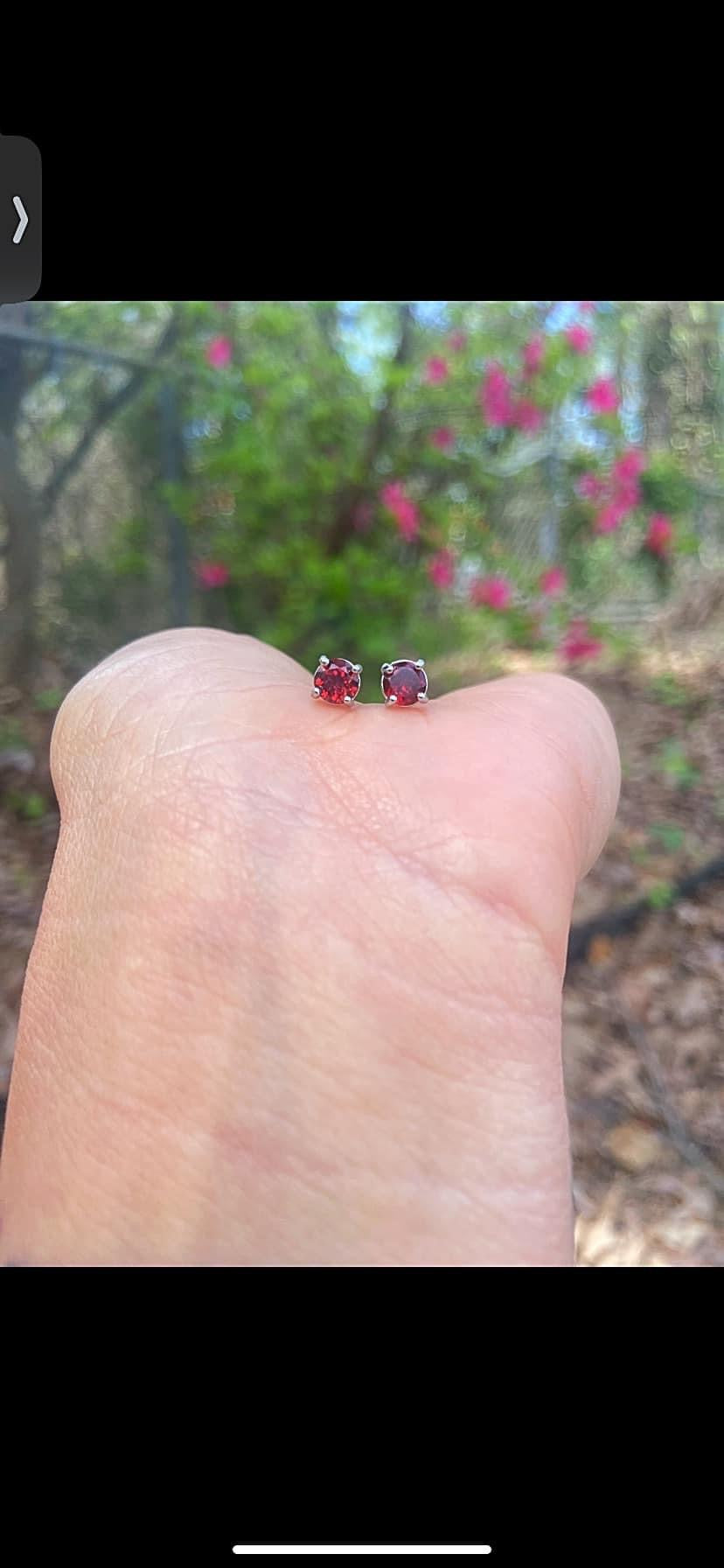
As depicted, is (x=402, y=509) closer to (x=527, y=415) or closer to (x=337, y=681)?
(x=527, y=415)

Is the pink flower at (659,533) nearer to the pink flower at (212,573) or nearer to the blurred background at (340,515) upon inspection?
the blurred background at (340,515)

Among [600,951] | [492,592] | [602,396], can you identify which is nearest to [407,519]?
[492,592]

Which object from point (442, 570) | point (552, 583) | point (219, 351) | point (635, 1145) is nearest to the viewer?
point (635, 1145)

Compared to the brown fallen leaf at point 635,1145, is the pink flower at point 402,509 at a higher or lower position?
higher

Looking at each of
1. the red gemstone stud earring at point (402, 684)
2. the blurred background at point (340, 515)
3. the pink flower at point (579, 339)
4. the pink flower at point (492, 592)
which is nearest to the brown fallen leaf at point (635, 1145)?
the blurred background at point (340, 515)

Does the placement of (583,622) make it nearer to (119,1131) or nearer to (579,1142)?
(579,1142)

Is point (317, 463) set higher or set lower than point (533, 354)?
lower
